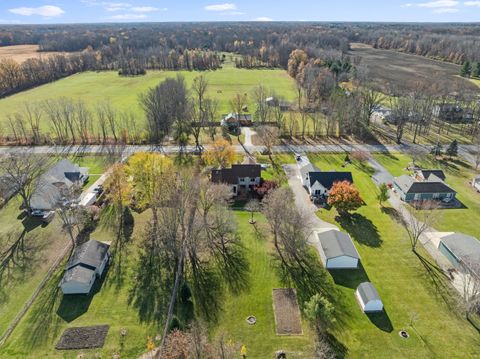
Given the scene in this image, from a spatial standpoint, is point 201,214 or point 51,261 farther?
point 201,214

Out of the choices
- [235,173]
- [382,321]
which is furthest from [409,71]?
[382,321]

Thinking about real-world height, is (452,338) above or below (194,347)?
below

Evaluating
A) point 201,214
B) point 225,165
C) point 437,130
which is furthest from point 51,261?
point 437,130

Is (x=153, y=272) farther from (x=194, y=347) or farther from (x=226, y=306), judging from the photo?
(x=194, y=347)

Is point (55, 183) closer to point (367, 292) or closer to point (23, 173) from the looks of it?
point (23, 173)

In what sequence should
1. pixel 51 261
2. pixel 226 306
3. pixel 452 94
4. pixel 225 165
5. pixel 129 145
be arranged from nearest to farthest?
1. pixel 226 306
2. pixel 51 261
3. pixel 225 165
4. pixel 129 145
5. pixel 452 94

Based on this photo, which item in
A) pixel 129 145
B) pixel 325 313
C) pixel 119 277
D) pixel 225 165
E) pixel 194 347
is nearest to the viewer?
pixel 194 347
